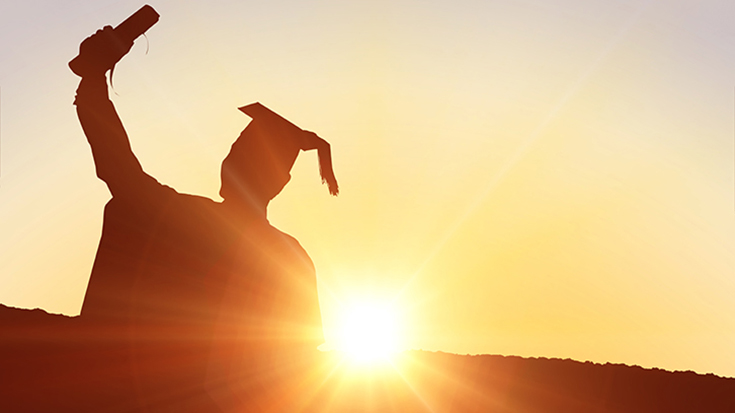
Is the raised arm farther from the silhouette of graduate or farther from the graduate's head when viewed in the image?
the graduate's head

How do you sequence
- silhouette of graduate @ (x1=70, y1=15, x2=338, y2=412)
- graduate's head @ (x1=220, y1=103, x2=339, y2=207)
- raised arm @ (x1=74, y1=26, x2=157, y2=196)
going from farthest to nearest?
graduate's head @ (x1=220, y1=103, x2=339, y2=207)
raised arm @ (x1=74, y1=26, x2=157, y2=196)
silhouette of graduate @ (x1=70, y1=15, x2=338, y2=412)

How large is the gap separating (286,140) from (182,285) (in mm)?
2231

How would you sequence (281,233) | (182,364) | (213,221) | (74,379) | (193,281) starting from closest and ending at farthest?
(74,379) < (182,364) < (193,281) < (213,221) < (281,233)

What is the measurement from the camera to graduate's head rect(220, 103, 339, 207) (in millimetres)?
6517

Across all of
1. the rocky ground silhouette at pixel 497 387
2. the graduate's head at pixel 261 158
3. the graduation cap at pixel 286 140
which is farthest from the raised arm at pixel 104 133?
the rocky ground silhouette at pixel 497 387

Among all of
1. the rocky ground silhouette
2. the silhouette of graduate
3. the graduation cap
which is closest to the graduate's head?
the graduation cap

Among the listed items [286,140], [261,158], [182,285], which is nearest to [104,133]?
[182,285]

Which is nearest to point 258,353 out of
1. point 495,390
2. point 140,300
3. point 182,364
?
point 182,364

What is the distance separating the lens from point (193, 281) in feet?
18.1

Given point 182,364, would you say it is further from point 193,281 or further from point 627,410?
point 627,410

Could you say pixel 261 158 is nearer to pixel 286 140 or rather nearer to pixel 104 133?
pixel 286 140

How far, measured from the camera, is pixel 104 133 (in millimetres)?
5355

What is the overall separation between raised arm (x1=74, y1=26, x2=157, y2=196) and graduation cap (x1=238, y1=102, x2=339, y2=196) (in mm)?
1609

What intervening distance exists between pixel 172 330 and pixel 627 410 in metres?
4.83
